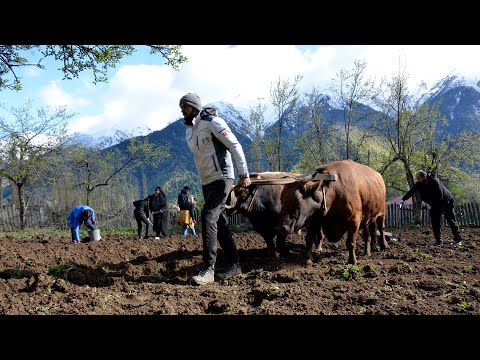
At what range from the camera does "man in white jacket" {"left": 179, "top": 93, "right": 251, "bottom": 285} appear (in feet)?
18.8

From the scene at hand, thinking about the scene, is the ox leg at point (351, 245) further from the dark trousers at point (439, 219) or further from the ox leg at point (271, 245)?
the dark trousers at point (439, 219)

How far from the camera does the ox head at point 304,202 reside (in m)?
7.08

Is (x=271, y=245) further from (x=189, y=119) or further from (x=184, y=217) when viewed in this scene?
(x=184, y=217)

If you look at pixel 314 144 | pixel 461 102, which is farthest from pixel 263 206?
pixel 461 102

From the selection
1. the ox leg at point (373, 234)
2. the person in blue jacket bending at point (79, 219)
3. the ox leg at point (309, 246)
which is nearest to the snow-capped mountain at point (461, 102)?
the ox leg at point (373, 234)

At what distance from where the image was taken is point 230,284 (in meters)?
5.73

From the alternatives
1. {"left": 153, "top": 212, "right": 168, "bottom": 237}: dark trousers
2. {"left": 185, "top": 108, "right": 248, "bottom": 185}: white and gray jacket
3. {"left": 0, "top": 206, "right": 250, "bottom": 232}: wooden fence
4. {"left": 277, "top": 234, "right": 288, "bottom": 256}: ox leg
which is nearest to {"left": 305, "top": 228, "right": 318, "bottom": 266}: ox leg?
{"left": 277, "top": 234, "right": 288, "bottom": 256}: ox leg

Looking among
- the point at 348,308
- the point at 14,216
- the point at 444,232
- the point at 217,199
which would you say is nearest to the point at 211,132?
the point at 217,199

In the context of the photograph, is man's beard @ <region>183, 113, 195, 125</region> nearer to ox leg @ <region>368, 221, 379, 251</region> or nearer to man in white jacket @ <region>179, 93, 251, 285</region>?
man in white jacket @ <region>179, 93, 251, 285</region>

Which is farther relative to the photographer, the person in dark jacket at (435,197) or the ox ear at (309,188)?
the person in dark jacket at (435,197)
